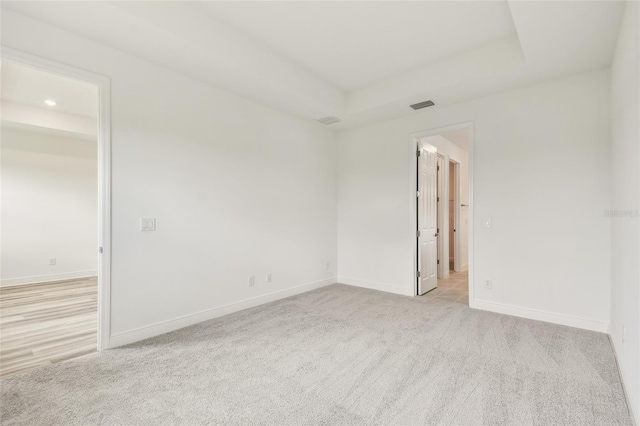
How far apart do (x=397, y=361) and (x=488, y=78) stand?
301cm

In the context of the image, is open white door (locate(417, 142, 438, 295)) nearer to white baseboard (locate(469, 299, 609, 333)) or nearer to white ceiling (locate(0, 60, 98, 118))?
white baseboard (locate(469, 299, 609, 333))

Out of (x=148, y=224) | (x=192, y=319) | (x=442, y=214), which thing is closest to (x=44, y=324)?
(x=192, y=319)

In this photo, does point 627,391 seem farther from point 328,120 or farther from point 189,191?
point 328,120

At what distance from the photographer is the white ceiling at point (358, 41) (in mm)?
2318

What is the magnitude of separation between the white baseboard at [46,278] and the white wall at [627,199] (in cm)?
773

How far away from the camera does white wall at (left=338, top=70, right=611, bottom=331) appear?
9.96ft

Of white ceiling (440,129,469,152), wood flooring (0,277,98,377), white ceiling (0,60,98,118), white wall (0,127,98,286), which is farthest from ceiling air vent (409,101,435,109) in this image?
white wall (0,127,98,286)

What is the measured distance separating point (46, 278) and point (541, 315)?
783cm

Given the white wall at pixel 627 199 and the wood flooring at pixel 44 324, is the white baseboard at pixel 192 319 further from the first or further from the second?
the white wall at pixel 627 199

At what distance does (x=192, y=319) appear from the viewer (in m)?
3.24

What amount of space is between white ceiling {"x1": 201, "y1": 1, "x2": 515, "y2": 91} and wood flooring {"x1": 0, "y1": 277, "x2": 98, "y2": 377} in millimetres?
3307

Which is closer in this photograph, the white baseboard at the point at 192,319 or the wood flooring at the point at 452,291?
the white baseboard at the point at 192,319

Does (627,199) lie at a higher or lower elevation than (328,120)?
lower

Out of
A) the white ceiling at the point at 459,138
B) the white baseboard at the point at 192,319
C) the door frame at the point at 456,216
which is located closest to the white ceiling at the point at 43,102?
the white baseboard at the point at 192,319
